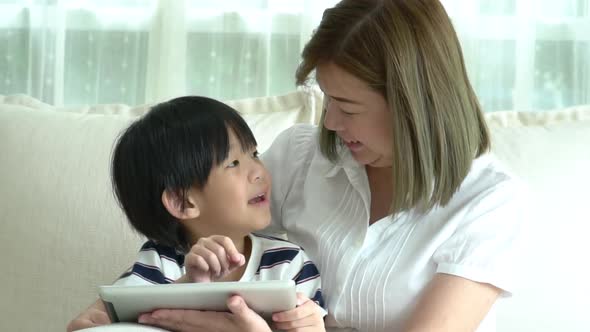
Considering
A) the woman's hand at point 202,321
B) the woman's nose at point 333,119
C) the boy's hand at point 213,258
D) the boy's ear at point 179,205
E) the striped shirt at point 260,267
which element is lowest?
the woman's hand at point 202,321

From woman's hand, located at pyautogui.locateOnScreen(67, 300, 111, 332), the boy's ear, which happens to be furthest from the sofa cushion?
Answer: woman's hand, located at pyautogui.locateOnScreen(67, 300, 111, 332)

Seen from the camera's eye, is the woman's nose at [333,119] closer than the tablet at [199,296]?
No

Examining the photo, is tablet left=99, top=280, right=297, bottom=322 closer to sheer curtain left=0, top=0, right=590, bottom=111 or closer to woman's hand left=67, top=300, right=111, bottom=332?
woman's hand left=67, top=300, right=111, bottom=332

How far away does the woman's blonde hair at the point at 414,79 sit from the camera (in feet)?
4.75

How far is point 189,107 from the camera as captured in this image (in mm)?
1551

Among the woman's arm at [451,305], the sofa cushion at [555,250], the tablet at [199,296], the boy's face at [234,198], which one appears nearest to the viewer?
the tablet at [199,296]

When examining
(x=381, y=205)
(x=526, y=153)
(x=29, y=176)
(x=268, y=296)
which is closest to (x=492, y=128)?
(x=526, y=153)

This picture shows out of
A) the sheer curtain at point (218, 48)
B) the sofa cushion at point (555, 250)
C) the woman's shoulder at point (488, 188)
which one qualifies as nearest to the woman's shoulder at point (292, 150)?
the woman's shoulder at point (488, 188)

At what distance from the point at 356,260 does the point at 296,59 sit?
931 millimetres

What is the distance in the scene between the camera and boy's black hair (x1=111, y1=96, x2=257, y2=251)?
1.51 m

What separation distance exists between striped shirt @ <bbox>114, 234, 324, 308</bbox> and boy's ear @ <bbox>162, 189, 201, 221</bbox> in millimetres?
81

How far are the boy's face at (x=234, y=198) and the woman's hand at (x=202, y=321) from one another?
247 millimetres

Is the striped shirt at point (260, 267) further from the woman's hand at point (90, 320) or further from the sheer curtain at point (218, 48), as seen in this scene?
the sheer curtain at point (218, 48)

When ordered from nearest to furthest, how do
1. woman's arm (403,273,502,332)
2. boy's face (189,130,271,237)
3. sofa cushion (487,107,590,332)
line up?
1. woman's arm (403,273,502,332)
2. boy's face (189,130,271,237)
3. sofa cushion (487,107,590,332)
